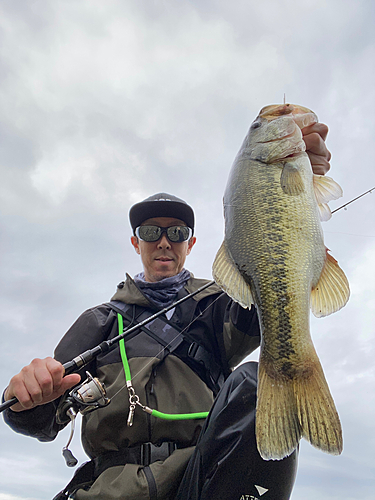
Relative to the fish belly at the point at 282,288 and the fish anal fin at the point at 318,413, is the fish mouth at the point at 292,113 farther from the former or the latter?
the fish anal fin at the point at 318,413

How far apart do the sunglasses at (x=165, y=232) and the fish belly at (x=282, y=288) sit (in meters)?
1.52

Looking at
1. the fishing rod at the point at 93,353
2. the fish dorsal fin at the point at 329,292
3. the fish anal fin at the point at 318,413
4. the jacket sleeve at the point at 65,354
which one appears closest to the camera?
the fish anal fin at the point at 318,413

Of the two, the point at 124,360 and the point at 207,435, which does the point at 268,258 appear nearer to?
the point at 207,435

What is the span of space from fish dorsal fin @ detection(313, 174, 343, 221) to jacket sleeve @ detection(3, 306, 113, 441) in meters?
1.98

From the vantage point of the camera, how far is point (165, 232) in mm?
3906

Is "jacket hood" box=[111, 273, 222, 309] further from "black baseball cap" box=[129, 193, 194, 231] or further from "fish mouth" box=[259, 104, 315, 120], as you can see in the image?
"fish mouth" box=[259, 104, 315, 120]

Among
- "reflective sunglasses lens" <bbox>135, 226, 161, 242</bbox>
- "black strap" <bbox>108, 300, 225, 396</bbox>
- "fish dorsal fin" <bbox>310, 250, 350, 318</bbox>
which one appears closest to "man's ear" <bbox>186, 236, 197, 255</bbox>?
"reflective sunglasses lens" <bbox>135, 226, 161, 242</bbox>

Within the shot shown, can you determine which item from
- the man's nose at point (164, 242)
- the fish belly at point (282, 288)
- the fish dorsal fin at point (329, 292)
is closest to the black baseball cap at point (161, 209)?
the man's nose at point (164, 242)

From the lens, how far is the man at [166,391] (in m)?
2.21

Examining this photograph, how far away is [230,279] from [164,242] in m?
1.77

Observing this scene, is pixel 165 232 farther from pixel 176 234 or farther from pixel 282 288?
pixel 282 288

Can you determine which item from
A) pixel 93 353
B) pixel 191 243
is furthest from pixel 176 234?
pixel 93 353

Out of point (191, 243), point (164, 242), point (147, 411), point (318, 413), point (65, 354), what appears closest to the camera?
point (318, 413)

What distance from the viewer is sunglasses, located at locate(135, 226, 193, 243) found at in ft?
12.8
